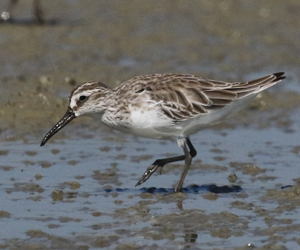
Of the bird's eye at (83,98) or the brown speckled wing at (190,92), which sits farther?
the bird's eye at (83,98)

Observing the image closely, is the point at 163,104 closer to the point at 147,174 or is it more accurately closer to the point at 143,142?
the point at 147,174

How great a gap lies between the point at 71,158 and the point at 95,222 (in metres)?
3.17

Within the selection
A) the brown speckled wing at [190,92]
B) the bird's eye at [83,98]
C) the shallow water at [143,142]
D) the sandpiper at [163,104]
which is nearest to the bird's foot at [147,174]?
the sandpiper at [163,104]

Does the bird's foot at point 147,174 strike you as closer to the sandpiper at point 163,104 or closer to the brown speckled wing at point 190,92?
the sandpiper at point 163,104

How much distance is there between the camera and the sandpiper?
10320 mm

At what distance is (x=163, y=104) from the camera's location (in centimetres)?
1038

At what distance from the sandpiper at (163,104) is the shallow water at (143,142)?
811mm

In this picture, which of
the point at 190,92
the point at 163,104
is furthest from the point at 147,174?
the point at 190,92

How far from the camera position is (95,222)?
9.14 m

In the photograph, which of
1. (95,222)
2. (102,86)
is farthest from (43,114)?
(95,222)

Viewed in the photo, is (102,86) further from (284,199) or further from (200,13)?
(200,13)

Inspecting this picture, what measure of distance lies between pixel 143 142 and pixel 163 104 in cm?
281

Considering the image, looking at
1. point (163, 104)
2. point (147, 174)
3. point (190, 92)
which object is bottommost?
point (147, 174)

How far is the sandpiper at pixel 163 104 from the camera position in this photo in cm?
1032
